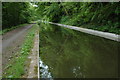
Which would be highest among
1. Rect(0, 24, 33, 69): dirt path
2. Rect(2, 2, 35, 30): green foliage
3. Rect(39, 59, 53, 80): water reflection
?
Rect(2, 2, 35, 30): green foliage

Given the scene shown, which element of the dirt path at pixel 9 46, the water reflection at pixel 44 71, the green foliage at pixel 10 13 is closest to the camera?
the water reflection at pixel 44 71

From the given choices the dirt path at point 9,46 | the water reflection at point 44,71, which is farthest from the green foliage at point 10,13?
the water reflection at point 44,71

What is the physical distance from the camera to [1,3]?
18.5 meters

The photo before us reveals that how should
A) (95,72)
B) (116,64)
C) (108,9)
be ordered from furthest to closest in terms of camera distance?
1. (108,9)
2. (116,64)
3. (95,72)

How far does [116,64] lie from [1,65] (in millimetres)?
4563

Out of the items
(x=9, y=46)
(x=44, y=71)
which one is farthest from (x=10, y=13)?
(x=44, y=71)

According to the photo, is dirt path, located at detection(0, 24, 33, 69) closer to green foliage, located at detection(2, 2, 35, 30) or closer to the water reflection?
the water reflection

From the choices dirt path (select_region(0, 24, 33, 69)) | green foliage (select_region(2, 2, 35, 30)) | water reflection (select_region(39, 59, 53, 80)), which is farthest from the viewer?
green foliage (select_region(2, 2, 35, 30))

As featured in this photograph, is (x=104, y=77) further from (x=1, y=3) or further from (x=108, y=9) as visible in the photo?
(x=1, y=3)

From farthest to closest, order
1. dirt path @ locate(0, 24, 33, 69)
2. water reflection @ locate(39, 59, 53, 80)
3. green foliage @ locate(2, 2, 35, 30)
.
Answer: green foliage @ locate(2, 2, 35, 30)
dirt path @ locate(0, 24, 33, 69)
water reflection @ locate(39, 59, 53, 80)

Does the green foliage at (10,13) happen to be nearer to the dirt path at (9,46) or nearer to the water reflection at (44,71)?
the dirt path at (9,46)

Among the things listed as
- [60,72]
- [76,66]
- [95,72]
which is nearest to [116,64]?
[95,72]

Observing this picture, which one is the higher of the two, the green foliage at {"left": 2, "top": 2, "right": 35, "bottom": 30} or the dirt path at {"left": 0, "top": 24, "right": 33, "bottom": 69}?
the green foliage at {"left": 2, "top": 2, "right": 35, "bottom": 30}

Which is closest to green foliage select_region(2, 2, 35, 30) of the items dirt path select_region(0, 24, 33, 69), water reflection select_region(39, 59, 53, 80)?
dirt path select_region(0, 24, 33, 69)
